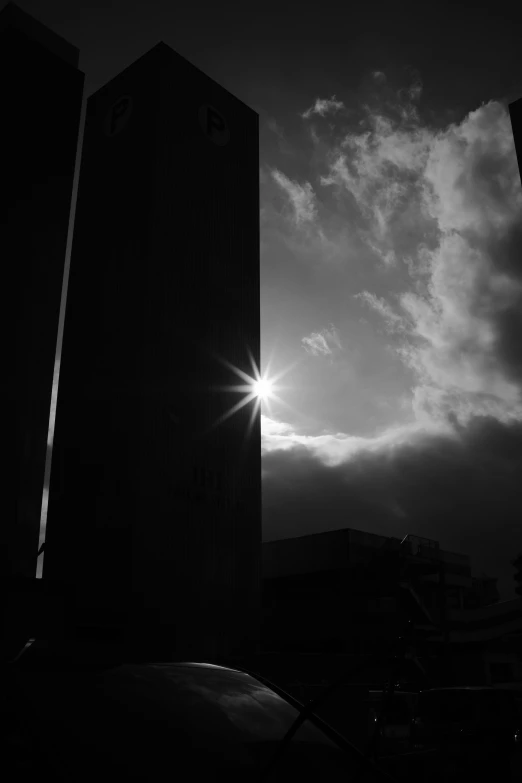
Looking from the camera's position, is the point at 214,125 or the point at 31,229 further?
the point at 31,229

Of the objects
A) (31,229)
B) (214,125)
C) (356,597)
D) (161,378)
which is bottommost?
(356,597)

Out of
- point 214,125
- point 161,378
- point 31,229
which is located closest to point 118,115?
point 214,125

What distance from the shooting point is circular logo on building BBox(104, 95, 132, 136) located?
46344mm

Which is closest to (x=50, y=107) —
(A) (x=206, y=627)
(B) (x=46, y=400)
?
(B) (x=46, y=400)

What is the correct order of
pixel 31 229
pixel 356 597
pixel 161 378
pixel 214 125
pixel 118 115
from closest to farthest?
pixel 161 378, pixel 118 115, pixel 214 125, pixel 356 597, pixel 31 229

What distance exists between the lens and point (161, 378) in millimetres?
38375

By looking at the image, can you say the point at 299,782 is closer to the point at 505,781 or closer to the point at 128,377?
the point at 505,781

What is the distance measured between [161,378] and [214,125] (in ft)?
67.2

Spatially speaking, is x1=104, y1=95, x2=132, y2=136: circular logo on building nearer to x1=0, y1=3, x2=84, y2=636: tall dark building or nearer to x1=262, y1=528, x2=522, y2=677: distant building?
x1=0, y1=3, x2=84, y2=636: tall dark building

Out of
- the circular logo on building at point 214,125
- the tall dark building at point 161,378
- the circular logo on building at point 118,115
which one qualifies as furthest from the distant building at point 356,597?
the circular logo on building at point 118,115

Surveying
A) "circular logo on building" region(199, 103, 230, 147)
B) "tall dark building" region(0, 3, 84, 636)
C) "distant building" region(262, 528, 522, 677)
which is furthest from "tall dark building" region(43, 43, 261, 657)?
"tall dark building" region(0, 3, 84, 636)

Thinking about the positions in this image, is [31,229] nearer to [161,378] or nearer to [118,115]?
[118,115]

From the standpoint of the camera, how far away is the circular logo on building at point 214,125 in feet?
155

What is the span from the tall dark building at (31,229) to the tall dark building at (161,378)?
66.6 ft
